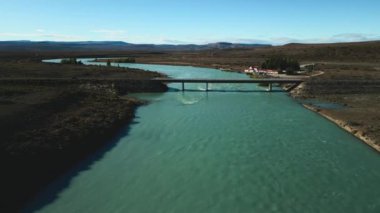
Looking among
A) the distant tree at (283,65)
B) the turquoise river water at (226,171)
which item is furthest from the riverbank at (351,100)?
the distant tree at (283,65)

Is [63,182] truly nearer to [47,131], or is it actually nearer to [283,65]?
[47,131]

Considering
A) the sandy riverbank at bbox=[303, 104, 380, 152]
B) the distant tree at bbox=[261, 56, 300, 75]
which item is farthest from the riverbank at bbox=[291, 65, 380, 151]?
the distant tree at bbox=[261, 56, 300, 75]

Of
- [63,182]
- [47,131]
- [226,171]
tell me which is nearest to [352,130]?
[226,171]

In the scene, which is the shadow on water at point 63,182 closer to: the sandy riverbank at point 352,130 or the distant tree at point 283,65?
the sandy riverbank at point 352,130

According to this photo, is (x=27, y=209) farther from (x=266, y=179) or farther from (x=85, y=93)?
(x=85, y=93)

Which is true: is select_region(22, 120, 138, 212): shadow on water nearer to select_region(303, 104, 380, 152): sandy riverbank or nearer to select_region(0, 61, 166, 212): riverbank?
select_region(0, 61, 166, 212): riverbank
